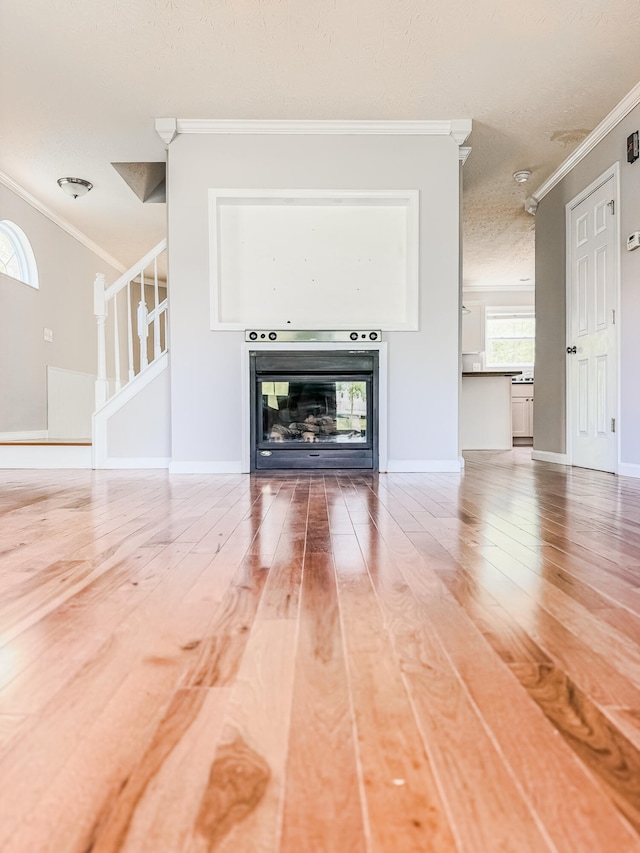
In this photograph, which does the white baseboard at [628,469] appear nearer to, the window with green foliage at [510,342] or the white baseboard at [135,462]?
the white baseboard at [135,462]

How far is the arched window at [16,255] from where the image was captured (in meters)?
4.64

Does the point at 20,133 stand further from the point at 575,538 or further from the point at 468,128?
the point at 575,538

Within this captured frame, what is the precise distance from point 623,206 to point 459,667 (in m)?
3.80

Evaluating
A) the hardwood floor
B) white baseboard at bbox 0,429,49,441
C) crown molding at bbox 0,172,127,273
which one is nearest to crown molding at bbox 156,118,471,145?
crown molding at bbox 0,172,127,273

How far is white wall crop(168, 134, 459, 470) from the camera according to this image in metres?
3.62

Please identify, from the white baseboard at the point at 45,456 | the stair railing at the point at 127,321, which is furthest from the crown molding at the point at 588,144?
the white baseboard at the point at 45,456

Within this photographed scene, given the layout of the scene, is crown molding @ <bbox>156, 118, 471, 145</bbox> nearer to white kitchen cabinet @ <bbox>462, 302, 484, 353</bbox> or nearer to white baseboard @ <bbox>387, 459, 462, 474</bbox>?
white baseboard @ <bbox>387, 459, 462, 474</bbox>

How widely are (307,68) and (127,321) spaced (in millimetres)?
3933

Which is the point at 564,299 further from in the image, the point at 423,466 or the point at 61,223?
the point at 61,223

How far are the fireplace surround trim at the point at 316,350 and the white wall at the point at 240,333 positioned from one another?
0.20 ft

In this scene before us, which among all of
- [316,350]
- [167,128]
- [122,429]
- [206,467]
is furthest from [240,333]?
[167,128]

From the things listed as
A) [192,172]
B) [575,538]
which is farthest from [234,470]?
[575,538]

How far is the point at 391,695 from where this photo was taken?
0.66m

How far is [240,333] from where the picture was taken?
3676 millimetres
